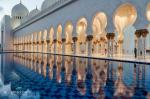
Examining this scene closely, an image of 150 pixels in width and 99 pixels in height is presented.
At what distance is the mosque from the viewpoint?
43.9ft

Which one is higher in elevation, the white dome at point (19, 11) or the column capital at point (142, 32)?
the white dome at point (19, 11)

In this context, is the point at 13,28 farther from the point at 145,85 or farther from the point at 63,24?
the point at 145,85

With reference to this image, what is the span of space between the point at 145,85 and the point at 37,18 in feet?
85.5

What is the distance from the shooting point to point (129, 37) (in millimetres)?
22469

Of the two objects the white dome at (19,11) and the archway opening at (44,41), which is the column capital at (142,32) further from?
the white dome at (19,11)

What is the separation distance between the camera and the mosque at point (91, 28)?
43.9ft

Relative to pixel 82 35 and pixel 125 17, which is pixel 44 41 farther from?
pixel 125 17

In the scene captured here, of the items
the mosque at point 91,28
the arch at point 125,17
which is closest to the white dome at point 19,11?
the mosque at point 91,28

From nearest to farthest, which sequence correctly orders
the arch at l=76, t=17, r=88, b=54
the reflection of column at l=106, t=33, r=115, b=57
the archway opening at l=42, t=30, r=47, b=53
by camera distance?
the reflection of column at l=106, t=33, r=115, b=57 → the arch at l=76, t=17, r=88, b=54 → the archway opening at l=42, t=30, r=47, b=53

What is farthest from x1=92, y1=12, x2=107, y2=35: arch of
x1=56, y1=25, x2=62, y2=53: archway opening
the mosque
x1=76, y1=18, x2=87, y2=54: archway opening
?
x1=56, y1=25, x2=62, y2=53: archway opening

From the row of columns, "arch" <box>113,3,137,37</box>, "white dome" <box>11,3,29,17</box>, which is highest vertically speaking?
"white dome" <box>11,3,29,17</box>

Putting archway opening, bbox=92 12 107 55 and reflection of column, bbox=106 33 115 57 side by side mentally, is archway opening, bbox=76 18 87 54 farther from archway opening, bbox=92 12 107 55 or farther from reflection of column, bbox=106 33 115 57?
reflection of column, bbox=106 33 115 57

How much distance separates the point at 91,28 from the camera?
651 inches

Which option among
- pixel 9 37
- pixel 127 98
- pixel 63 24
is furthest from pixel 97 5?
pixel 9 37
